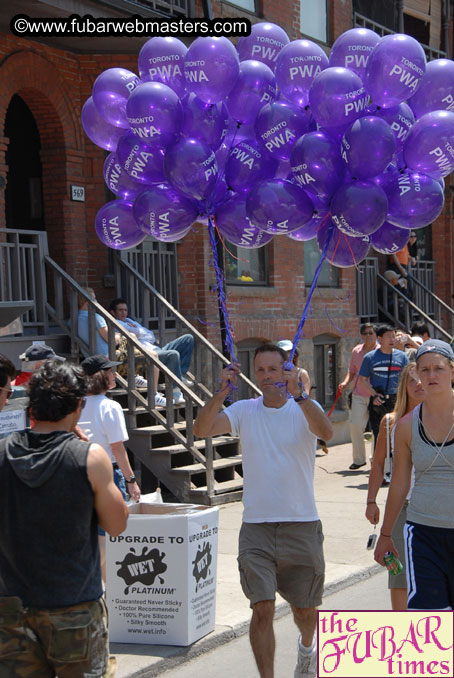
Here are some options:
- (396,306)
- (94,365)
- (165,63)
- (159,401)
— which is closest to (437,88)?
(165,63)

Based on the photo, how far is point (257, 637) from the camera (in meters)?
4.74

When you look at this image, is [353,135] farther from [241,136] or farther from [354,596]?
[354,596]

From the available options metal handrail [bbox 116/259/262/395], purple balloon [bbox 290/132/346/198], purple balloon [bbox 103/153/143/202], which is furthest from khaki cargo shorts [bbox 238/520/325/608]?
metal handrail [bbox 116/259/262/395]

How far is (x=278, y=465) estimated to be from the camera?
499 cm

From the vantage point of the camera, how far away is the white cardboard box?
5.81 m

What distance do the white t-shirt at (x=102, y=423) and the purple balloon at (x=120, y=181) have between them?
1531 millimetres

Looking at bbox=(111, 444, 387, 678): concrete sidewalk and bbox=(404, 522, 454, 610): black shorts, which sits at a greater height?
bbox=(404, 522, 454, 610): black shorts

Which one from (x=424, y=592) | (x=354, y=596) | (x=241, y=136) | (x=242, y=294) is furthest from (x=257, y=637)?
(x=242, y=294)

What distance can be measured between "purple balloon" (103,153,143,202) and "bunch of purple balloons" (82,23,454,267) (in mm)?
24

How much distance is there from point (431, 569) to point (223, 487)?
5.93 metres

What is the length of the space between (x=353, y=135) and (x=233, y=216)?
1.05 m

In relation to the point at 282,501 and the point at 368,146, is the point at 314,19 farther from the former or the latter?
the point at 282,501

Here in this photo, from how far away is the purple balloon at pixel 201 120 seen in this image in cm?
609

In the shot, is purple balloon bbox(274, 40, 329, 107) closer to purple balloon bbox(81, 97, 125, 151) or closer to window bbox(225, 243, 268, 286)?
purple balloon bbox(81, 97, 125, 151)
